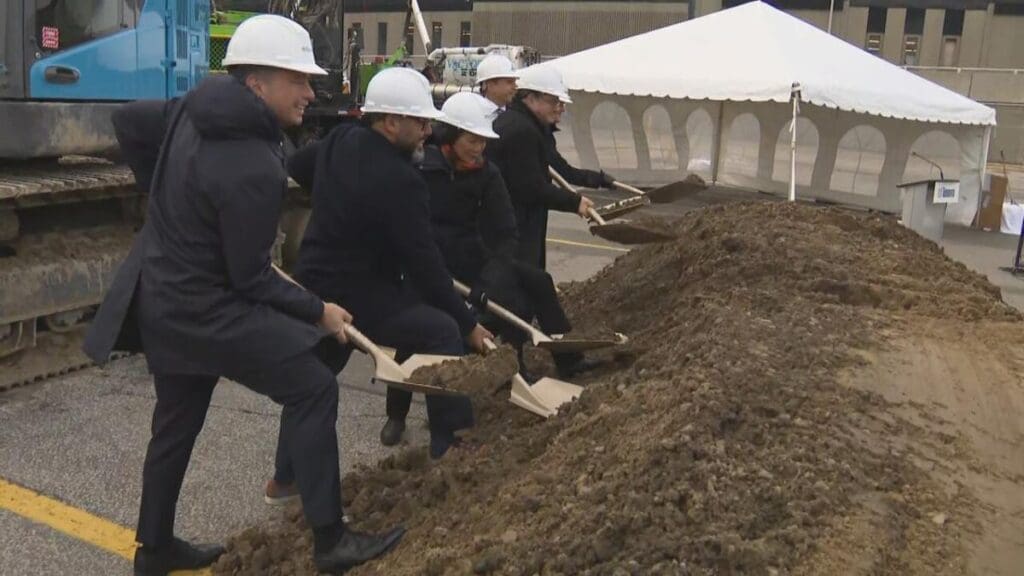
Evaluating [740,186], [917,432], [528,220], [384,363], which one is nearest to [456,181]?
[528,220]

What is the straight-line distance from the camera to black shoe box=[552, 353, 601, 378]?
576 centimetres

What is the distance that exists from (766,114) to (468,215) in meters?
12.1

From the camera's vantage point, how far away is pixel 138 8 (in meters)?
6.12

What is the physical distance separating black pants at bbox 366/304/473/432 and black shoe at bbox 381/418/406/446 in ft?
2.18

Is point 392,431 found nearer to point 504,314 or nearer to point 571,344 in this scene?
point 504,314

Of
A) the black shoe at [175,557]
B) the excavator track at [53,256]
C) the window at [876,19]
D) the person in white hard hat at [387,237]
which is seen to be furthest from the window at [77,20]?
the window at [876,19]

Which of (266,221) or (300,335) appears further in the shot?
(300,335)

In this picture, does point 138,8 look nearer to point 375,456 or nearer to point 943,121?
point 375,456

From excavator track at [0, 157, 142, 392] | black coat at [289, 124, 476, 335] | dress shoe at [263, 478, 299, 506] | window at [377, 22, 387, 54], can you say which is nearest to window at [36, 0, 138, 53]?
excavator track at [0, 157, 142, 392]

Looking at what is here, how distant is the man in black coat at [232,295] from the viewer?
302 cm

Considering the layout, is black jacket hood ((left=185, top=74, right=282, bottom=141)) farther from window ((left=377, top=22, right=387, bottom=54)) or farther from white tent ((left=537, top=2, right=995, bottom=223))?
window ((left=377, top=22, right=387, bottom=54))

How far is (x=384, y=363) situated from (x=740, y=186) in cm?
1399

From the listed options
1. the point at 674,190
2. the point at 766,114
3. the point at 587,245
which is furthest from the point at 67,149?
the point at 766,114

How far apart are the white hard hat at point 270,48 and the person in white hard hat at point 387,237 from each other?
2.45 feet
